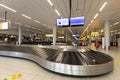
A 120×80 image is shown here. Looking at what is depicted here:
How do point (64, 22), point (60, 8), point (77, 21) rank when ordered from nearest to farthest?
point (77, 21), point (64, 22), point (60, 8)

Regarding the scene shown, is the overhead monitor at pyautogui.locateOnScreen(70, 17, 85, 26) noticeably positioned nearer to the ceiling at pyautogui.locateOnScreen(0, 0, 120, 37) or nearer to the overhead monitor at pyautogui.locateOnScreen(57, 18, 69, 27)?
the overhead monitor at pyautogui.locateOnScreen(57, 18, 69, 27)

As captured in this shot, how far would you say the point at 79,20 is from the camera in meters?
9.23

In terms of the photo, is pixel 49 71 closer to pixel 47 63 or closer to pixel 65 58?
pixel 47 63

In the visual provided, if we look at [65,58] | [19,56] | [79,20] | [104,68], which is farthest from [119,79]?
[19,56]

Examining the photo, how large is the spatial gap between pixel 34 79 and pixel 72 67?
5.21ft

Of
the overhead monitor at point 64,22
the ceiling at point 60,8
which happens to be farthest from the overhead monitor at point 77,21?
the ceiling at point 60,8

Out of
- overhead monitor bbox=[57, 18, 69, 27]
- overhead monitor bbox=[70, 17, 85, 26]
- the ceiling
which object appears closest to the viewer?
the ceiling

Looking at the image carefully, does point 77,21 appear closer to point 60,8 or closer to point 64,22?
point 64,22

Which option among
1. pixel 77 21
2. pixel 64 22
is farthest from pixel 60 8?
pixel 77 21

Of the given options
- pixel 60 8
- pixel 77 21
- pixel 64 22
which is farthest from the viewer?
pixel 60 8

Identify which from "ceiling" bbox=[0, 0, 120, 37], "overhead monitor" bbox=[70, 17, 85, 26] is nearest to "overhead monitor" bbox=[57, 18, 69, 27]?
"overhead monitor" bbox=[70, 17, 85, 26]

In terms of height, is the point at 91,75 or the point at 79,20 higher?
the point at 79,20

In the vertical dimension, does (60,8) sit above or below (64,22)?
above

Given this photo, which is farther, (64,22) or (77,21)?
(64,22)
